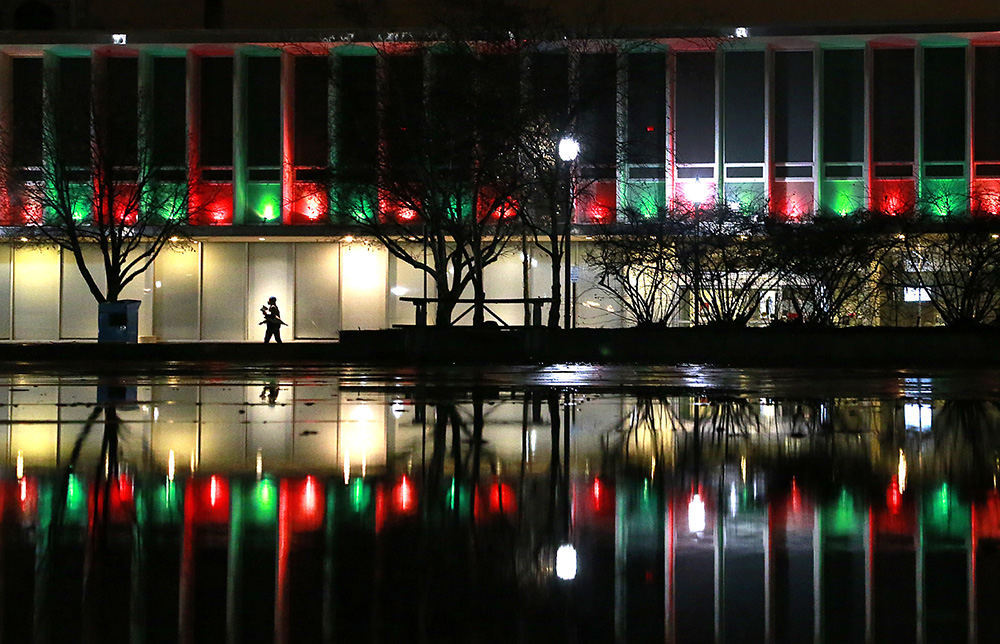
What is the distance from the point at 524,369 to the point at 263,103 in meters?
26.7

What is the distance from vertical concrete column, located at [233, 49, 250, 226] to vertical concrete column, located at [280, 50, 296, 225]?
151cm

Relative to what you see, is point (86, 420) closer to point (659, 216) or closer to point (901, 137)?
point (659, 216)

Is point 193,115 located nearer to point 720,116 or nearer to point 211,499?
point 720,116

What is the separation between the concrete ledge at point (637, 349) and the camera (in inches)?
1164

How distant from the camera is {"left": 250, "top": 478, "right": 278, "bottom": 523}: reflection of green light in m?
7.85

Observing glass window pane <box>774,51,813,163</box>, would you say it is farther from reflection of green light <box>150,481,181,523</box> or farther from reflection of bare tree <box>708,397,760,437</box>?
reflection of green light <box>150,481,181,523</box>

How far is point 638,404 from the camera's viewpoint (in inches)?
679

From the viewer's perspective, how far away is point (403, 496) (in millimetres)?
8805

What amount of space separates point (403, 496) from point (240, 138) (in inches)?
1701

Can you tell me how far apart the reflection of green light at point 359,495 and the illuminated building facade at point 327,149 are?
Result: 122ft

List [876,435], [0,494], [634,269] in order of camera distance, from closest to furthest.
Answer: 1. [0,494]
2. [876,435]
3. [634,269]

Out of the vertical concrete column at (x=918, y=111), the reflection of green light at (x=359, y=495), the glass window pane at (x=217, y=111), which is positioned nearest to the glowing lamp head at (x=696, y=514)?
the reflection of green light at (x=359, y=495)

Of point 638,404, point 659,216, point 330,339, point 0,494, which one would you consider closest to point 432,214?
point 659,216

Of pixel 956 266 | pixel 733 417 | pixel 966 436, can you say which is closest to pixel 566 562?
pixel 966 436
